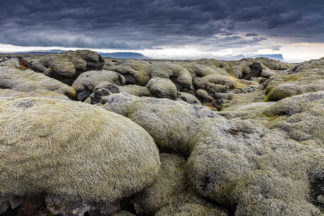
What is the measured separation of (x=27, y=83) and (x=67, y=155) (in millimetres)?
36812

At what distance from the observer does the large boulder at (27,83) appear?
37.4m

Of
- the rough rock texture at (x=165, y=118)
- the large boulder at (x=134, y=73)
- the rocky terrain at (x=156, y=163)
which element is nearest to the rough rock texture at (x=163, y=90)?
the large boulder at (x=134, y=73)

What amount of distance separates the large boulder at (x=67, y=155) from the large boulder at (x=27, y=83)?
2986 cm

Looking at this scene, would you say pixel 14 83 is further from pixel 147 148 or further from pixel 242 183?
pixel 242 183

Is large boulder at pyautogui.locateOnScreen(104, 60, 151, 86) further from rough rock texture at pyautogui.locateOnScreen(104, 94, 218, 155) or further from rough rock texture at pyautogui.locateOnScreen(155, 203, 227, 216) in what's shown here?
rough rock texture at pyautogui.locateOnScreen(155, 203, 227, 216)

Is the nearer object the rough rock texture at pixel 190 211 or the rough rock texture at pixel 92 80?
the rough rock texture at pixel 190 211

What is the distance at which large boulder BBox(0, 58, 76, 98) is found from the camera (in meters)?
37.4

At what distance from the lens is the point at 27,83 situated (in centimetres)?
3828

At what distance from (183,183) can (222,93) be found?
150 feet

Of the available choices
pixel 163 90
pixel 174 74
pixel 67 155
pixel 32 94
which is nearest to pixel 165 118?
pixel 67 155

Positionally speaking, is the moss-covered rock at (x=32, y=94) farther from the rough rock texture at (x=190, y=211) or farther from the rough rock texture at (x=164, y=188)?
the rough rock texture at (x=190, y=211)

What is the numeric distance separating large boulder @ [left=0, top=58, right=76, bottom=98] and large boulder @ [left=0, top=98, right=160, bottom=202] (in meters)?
29.9

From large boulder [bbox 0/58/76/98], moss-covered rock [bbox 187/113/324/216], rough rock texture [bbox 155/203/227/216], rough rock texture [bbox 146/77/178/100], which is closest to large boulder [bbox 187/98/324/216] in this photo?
moss-covered rock [bbox 187/113/324/216]

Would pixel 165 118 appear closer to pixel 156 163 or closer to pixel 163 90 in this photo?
pixel 156 163
